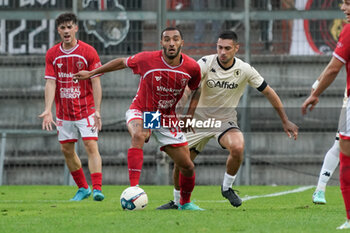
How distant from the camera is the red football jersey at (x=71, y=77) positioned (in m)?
9.22

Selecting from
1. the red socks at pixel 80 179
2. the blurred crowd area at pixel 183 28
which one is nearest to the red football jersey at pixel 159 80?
the red socks at pixel 80 179

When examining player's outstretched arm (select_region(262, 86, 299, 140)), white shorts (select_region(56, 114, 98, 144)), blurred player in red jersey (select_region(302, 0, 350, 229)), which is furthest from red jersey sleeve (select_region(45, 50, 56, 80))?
blurred player in red jersey (select_region(302, 0, 350, 229))

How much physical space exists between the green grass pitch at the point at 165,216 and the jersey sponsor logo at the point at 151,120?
76cm

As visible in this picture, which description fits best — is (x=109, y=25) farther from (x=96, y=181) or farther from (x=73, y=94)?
(x=96, y=181)

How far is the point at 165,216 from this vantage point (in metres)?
6.66

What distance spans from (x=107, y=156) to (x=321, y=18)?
3.86m

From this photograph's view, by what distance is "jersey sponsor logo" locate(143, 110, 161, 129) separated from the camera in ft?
24.5

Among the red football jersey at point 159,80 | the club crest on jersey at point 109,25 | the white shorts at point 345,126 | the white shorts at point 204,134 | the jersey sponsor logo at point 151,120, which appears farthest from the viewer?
the club crest on jersey at point 109,25

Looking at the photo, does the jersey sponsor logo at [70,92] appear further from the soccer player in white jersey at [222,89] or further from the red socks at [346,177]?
the red socks at [346,177]

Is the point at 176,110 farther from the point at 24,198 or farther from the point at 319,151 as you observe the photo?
the point at 319,151

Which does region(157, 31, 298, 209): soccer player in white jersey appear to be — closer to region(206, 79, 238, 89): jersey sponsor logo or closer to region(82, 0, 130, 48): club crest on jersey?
region(206, 79, 238, 89): jersey sponsor logo

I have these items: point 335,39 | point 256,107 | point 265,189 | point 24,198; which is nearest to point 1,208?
point 24,198

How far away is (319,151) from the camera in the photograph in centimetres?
1278

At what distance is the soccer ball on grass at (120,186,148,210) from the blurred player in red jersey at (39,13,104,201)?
1773 millimetres
